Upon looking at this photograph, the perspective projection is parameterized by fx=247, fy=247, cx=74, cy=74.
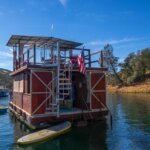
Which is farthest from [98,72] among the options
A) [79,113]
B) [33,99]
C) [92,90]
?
[33,99]

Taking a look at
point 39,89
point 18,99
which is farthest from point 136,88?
point 39,89

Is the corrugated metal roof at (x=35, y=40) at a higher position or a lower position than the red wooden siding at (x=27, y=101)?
higher

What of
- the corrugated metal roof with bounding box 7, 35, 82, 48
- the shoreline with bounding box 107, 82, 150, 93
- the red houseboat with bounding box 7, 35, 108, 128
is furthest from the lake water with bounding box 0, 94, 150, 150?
the shoreline with bounding box 107, 82, 150, 93

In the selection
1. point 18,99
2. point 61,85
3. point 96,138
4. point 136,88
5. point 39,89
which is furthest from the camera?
point 136,88

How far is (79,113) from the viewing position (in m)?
19.0

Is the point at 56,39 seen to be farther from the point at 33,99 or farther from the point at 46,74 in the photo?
the point at 33,99

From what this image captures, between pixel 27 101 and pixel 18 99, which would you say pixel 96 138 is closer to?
pixel 27 101

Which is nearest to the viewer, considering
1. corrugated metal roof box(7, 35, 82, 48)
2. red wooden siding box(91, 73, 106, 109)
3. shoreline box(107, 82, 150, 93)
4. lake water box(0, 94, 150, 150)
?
lake water box(0, 94, 150, 150)

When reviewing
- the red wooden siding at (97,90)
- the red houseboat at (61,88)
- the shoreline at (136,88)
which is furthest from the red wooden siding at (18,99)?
the shoreline at (136,88)

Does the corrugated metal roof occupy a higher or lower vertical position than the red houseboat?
higher

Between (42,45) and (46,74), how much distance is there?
8126mm

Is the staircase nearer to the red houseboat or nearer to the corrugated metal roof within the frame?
the red houseboat

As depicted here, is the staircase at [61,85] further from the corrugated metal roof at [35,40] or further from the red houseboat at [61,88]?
the corrugated metal roof at [35,40]

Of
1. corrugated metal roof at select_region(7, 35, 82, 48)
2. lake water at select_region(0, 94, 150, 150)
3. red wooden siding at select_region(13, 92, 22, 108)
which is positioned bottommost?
lake water at select_region(0, 94, 150, 150)
